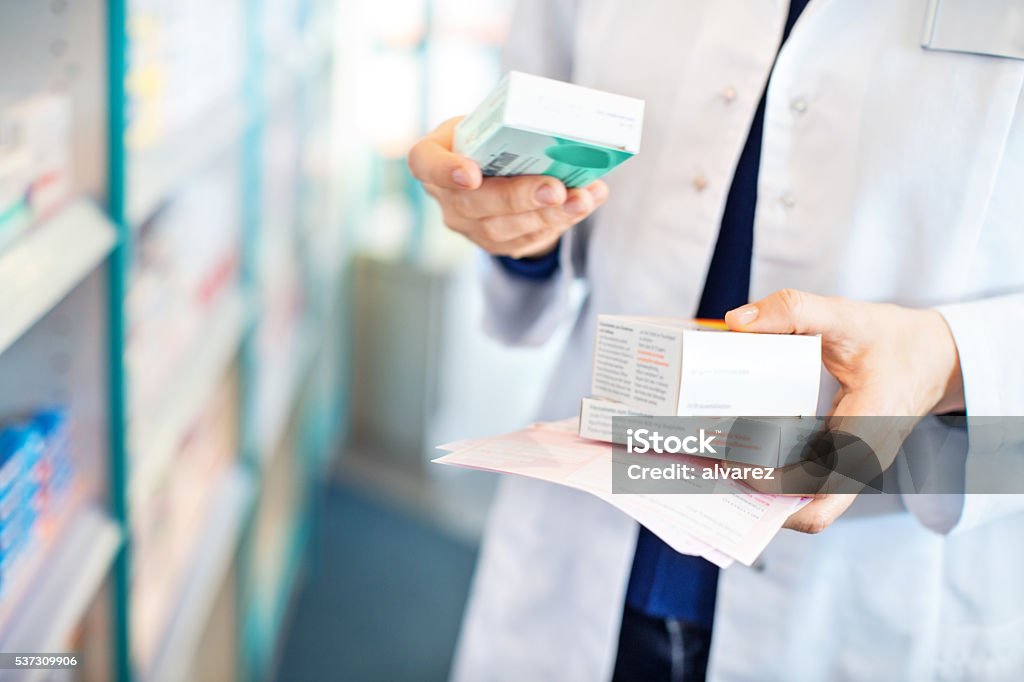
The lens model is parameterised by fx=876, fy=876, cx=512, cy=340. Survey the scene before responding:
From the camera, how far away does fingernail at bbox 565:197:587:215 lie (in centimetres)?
79

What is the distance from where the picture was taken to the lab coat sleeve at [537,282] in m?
1.05

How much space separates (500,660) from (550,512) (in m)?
0.22

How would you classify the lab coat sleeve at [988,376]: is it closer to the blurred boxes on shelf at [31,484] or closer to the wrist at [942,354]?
the wrist at [942,354]

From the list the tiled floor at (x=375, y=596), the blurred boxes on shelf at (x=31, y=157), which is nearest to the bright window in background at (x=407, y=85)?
the tiled floor at (x=375, y=596)

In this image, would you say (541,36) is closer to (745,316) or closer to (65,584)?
(745,316)

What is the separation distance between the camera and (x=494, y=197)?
80 cm

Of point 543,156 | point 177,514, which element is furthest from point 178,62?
point 543,156

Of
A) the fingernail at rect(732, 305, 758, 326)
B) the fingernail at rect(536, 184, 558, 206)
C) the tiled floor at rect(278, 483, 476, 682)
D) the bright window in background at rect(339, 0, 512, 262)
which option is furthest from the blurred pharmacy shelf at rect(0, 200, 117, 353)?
the bright window in background at rect(339, 0, 512, 262)

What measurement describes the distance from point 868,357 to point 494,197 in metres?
0.35

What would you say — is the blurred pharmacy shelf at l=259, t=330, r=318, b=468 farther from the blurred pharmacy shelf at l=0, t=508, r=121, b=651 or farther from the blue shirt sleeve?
the blue shirt sleeve

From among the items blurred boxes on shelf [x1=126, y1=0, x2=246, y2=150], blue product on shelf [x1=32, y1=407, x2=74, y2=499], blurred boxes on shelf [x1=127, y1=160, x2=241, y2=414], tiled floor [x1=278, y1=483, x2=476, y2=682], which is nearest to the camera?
blue product on shelf [x1=32, y1=407, x2=74, y2=499]

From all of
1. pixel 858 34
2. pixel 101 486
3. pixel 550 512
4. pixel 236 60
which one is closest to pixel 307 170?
pixel 236 60

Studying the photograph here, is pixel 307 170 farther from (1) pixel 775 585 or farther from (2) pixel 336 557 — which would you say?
(1) pixel 775 585

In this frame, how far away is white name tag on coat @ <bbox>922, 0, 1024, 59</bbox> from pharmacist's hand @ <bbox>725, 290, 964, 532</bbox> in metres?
0.25
